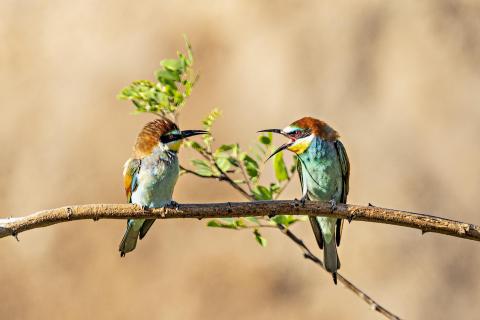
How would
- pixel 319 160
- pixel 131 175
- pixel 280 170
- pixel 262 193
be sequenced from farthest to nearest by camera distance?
1. pixel 319 160
2. pixel 131 175
3. pixel 280 170
4. pixel 262 193

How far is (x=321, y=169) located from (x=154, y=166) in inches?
20.9

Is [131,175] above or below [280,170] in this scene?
below

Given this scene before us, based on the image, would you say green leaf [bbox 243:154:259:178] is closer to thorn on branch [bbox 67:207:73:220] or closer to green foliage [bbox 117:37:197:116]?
green foliage [bbox 117:37:197:116]

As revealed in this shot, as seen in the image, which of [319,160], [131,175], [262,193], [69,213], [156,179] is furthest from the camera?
[319,160]

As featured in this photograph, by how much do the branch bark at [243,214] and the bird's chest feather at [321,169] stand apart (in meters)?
0.71

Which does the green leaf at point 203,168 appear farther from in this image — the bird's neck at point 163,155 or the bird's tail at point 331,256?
the bird's tail at point 331,256

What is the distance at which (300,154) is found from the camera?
7.72 feet

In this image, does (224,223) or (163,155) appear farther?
(163,155)

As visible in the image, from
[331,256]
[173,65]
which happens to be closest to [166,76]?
[173,65]

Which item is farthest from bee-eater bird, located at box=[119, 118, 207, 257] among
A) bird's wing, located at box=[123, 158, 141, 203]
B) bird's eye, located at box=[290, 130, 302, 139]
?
bird's eye, located at box=[290, 130, 302, 139]

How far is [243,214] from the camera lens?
61.3 inches

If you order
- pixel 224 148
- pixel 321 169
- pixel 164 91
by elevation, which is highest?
pixel 164 91

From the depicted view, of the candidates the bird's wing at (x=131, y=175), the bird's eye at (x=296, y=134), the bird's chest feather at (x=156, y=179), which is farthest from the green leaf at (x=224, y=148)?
the bird's eye at (x=296, y=134)

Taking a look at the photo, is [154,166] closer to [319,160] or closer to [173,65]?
[173,65]
